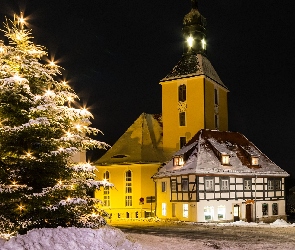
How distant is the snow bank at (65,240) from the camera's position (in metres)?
15.2

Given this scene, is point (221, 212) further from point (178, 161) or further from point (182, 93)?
point (182, 93)

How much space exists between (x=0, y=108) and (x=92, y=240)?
5.86 metres

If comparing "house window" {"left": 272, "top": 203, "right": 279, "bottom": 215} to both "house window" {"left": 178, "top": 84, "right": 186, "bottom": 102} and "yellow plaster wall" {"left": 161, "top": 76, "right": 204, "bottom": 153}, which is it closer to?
"yellow plaster wall" {"left": 161, "top": 76, "right": 204, "bottom": 153}

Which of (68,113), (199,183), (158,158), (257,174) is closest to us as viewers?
(68,113)

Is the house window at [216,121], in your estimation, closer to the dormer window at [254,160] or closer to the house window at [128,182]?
the dormer window at [254,160]

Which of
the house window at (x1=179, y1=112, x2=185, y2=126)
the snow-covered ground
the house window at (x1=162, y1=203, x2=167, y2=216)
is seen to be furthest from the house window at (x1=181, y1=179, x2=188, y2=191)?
the snow-covered ground

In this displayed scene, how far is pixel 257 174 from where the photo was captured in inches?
1671

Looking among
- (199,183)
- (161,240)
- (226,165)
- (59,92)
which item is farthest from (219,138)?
(59,92)

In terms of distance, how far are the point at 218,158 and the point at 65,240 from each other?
27161 millimetres

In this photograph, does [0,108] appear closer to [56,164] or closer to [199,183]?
[56,164]

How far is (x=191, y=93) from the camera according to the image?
4878 centimetres

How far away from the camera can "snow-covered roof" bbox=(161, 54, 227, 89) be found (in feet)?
160

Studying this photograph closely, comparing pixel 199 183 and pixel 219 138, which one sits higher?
pixel 219 138

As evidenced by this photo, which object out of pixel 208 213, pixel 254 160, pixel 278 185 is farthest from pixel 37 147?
pixel 278 185
